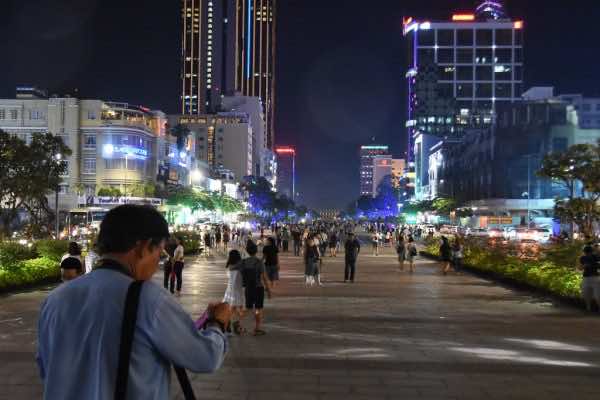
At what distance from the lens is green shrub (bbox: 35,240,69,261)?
890 inches

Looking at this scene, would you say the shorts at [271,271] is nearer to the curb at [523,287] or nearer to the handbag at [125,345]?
the curb at [523,287]

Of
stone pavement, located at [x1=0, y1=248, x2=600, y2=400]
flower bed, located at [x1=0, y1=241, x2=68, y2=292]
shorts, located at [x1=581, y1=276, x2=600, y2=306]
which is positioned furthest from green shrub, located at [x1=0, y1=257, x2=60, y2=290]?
shorts, located at [x1=581, y1=276, x2=600, y2=306]

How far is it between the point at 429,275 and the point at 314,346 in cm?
1619

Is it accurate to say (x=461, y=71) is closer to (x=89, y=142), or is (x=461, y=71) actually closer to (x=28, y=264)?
(x=89, y=142)

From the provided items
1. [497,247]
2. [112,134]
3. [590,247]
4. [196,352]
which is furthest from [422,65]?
[196,352]

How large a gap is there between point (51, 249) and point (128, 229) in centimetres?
2144

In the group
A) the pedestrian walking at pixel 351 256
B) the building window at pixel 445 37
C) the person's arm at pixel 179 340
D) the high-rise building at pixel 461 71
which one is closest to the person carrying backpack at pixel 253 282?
the person's arm at pixel 179 340

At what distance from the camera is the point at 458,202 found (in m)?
105

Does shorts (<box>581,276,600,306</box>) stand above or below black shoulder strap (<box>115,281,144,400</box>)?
below

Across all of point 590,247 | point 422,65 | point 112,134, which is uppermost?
point 422,65

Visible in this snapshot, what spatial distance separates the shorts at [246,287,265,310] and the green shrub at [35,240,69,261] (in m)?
12.6

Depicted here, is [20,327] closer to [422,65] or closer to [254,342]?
[254,342]

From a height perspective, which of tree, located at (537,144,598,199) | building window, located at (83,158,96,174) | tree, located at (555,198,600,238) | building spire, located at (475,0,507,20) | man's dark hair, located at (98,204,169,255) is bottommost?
man's dark hair, located at (98,204,169,255)

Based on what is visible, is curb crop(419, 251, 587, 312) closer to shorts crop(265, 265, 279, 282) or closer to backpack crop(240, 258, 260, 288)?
shorts crop(265, 265, 279, 282)
